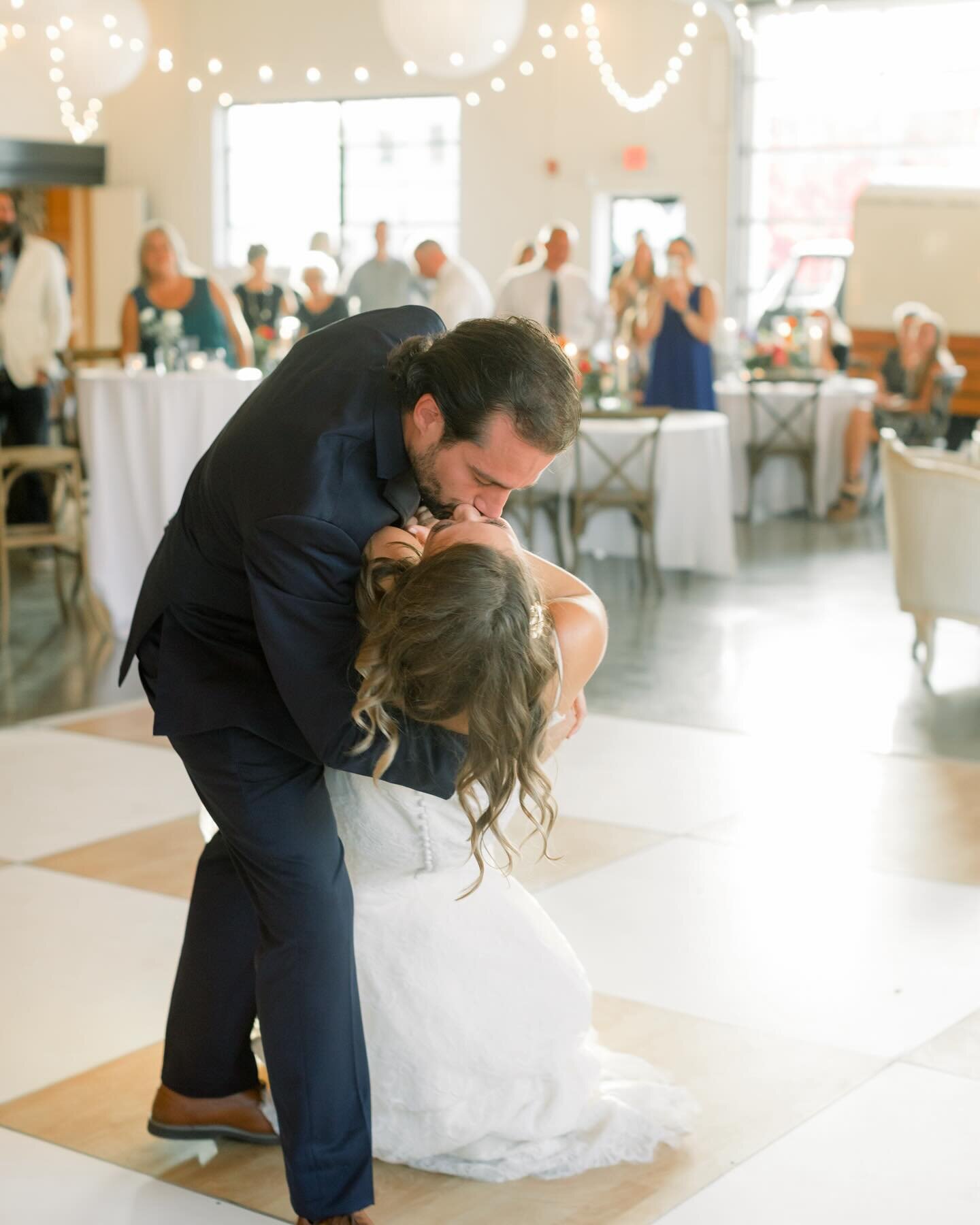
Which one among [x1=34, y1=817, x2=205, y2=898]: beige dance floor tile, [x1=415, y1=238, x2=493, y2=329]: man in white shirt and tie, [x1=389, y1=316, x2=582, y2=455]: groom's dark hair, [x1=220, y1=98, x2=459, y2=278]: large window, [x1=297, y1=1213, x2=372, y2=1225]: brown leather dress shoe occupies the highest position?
[x1=220, y1=98, x2=459, y2=278]: large window

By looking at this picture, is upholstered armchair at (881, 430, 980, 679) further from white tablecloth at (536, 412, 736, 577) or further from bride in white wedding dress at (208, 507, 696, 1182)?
bride in white wedding dress at (208, 507, 696, 1182)

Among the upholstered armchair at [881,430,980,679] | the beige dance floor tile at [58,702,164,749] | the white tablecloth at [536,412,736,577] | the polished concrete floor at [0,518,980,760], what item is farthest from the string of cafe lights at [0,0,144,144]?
the upholstered armchair at [881,430,980,679]

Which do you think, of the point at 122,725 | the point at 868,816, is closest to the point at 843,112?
the point at 122,725

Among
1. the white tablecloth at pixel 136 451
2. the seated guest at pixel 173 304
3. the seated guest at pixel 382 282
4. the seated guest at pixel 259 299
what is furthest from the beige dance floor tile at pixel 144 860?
the seated guest at pixel 382 282

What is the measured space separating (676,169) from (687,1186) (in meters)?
13.8

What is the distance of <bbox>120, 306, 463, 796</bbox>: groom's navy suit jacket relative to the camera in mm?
1905

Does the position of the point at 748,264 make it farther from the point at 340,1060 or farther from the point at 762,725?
the point at 340,1060

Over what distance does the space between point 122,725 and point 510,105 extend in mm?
11915

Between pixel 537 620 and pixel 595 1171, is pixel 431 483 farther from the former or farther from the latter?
pixel 595 1171

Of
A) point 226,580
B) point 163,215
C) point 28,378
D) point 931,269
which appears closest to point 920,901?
point 226,580

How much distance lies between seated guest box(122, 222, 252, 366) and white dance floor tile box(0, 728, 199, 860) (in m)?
2.65

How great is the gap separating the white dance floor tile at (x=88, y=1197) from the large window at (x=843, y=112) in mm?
12558

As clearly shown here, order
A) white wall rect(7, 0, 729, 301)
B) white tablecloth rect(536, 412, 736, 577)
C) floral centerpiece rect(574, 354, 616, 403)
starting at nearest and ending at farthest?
white tablecloth rect(536, 412, 736, 577)
floral centerpiece rect(574, 354, 616, 403)
white wall rect(7, 0, 729, 301)

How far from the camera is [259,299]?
404 inches
